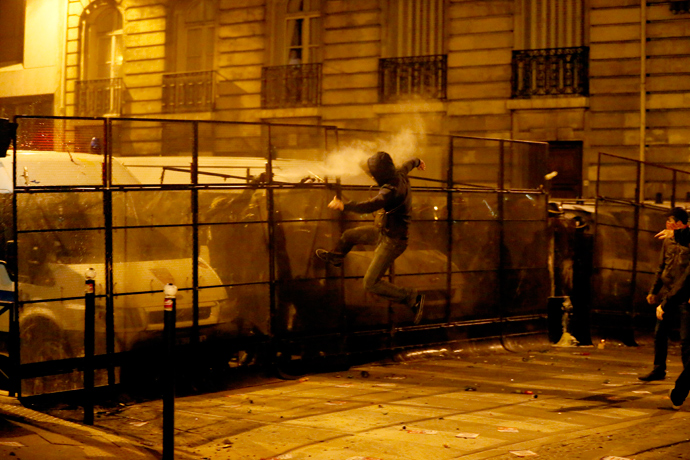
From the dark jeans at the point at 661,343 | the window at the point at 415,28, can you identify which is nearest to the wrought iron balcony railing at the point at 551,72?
the window at the point at 415,28

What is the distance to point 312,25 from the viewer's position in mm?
22016

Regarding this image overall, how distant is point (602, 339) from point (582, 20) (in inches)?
392

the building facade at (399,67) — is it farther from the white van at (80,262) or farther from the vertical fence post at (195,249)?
the white van at (80,262)

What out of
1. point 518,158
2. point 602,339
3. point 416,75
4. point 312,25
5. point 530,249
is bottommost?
point 602,339

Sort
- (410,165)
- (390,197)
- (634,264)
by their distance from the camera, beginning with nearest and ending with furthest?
1. (390,197)
2. (410,165)
3. (634,264)

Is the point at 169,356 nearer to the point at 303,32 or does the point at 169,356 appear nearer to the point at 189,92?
the point at 303,32

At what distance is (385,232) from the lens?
A: 823 cm

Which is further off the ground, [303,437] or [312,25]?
[312,25]

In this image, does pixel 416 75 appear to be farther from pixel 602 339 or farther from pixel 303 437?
pixel 303 437

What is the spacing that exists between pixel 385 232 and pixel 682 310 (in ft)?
10.4

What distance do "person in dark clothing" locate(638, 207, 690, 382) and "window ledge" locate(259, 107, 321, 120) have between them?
543 inches

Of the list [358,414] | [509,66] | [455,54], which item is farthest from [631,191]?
[358,414]

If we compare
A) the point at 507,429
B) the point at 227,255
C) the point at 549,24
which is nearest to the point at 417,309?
the point at 227,255

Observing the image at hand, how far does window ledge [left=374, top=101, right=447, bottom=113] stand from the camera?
20047 millimetres
